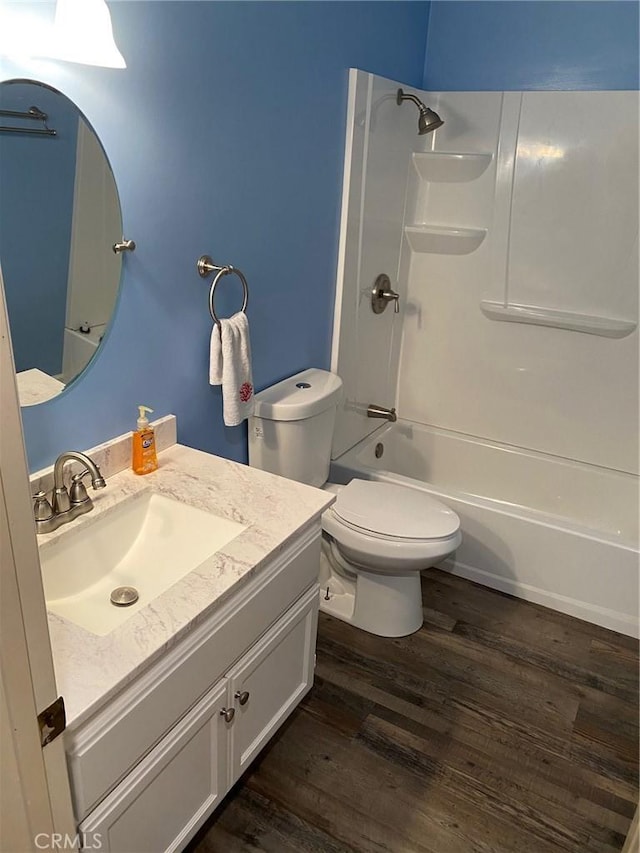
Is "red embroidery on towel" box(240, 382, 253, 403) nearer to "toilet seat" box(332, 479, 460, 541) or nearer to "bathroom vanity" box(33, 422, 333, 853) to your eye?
"bathroom vanity" box(33, 422, 333, 853)

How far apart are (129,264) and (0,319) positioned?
965 mm

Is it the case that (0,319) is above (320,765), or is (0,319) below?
above

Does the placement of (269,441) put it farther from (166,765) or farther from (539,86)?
(539,86)

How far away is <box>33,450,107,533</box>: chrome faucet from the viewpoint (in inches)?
57.6

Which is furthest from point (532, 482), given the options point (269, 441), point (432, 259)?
point (269, 441)

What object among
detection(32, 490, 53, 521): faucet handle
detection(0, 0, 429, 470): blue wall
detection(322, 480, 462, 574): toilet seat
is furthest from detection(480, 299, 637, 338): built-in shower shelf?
detection(32, 490, 53, 521): faucet handle

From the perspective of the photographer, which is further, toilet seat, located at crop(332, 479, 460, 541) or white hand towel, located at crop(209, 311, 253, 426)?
toilet seat, located at crop(332, 479, 460, 541)

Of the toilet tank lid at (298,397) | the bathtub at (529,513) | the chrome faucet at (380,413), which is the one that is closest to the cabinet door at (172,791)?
the toilet tank lid at (298,397)

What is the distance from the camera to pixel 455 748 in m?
1.98

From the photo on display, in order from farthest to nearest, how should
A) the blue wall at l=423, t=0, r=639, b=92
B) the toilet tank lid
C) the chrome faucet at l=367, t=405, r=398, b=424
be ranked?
the chrome faucet at l=367, t=405, r=398, b=424
the blue wall at l=423, t=0, r=639, b=92
the toilet tank lid

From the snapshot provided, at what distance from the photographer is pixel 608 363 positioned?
9.11 ft

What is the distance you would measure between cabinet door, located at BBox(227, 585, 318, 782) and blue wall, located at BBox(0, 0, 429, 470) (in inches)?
24.0

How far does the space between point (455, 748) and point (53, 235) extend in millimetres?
1713

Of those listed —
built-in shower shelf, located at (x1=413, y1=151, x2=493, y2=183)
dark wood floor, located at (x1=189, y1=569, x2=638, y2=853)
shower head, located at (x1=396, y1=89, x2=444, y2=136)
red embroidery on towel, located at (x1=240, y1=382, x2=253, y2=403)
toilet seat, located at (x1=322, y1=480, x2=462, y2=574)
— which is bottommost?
dark wood floor, located at (x1=189, y1=569, x2=638, y2=853)
